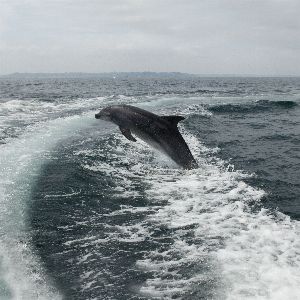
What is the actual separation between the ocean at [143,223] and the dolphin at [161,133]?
1.64 feet

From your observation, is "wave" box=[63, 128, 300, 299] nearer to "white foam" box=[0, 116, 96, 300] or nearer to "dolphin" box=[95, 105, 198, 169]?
"dolphin" box=[95, 105, 198, 169]

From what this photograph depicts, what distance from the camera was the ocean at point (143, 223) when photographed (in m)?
5.97

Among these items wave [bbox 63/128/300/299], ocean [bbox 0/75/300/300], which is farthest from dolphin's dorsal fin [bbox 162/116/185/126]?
wave [bbox 63/128/300/299]

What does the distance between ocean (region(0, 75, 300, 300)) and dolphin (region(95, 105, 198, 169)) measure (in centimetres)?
50

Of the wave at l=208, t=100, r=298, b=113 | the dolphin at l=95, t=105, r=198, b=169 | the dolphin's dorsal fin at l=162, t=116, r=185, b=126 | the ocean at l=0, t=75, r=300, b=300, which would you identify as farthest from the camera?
the wave at l=208, t=100, r=298, b=113

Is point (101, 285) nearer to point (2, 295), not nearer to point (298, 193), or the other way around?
point (2, 295)

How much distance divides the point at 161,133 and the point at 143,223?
17.8 feet

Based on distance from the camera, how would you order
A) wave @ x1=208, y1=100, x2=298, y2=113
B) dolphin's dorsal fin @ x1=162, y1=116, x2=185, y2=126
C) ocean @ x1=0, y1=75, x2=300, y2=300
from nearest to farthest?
1. ocean @ x1=0, y1=75, x2=300, y2=300
2. dolphin's dorsal fin @ x1=162, y1=116, x2=185, y2=126
3. wave @ x1=208, y1=100, x2=298, y2=113

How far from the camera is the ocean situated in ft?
19.6

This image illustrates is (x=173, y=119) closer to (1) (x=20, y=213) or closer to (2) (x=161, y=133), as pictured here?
(2) (x=161, y=133)

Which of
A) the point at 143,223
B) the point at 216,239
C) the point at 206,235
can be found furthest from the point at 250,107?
the point at 216,239

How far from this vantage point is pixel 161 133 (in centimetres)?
1334

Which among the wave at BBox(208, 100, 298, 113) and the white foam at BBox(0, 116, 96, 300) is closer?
the white foam at BBox(0, 116, 96, 300)

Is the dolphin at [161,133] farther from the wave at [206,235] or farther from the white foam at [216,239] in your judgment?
the white foam at [216,239]
